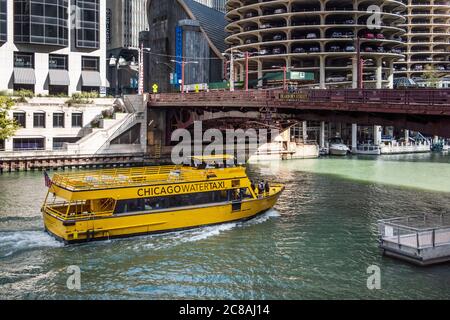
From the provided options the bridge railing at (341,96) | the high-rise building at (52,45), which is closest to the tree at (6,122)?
the high-rise building at (52,45)

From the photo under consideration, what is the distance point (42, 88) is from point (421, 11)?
9693cm

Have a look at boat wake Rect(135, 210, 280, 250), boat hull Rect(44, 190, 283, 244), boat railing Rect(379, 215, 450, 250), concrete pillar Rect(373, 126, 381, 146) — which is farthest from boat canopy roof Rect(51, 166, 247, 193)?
concrete pillar Rect(373, 126, 381, 146)

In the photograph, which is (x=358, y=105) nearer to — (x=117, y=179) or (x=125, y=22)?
(x=117, y=179)

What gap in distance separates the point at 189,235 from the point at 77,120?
4791 centimetres

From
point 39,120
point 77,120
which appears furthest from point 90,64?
point 39,120

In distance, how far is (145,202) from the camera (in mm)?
31094

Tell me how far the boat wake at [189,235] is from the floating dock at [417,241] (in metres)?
9.88

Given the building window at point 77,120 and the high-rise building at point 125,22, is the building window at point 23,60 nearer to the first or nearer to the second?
the building window at point 77,120

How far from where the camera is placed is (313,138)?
364 feet

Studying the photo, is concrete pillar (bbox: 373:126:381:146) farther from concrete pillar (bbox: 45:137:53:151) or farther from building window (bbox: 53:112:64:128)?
concrete pillar (bbox: 45:137:53:151)

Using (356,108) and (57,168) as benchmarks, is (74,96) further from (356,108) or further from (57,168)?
(356,108)

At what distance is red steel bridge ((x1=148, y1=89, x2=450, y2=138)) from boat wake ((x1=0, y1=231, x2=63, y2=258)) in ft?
75.5

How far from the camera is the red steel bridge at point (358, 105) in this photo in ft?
111

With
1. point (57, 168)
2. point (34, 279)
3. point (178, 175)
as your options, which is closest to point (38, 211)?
point (178, 175)
